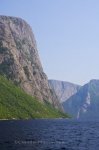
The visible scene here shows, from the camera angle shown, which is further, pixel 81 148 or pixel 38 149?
pixel 81 148

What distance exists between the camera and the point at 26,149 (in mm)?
110562

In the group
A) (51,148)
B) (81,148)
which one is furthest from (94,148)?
(51,148)

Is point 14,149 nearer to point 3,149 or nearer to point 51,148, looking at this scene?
point 3,149

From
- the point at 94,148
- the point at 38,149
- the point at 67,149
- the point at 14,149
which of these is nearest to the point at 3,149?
the point at 14,149

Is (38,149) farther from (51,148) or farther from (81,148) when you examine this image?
(81,148)

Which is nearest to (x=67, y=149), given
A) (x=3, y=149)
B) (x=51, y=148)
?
(x=51, y=148)

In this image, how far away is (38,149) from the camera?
364 feet

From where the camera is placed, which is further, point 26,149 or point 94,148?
point 94,148

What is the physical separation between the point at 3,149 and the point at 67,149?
21431 mm

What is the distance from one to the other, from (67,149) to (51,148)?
5687 millimetres

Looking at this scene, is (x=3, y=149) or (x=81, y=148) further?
(x=81, y=148)

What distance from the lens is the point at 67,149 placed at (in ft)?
378

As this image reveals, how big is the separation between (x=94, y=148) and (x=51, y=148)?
1593 centimetres

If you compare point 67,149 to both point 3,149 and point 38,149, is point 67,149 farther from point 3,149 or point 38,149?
point 3,149
